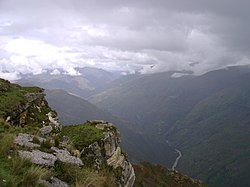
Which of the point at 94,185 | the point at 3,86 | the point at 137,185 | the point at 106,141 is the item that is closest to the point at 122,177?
the point at 106,141

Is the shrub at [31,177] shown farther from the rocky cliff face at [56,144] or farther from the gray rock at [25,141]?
the gray rock at [25,141]

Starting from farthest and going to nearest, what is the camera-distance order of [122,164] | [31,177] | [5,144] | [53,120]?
[122,164]
[53,120]
[5,144]
[31,177]

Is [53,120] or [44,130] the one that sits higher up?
[44,130]

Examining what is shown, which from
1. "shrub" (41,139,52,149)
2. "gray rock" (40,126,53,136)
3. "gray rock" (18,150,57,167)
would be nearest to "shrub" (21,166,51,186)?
"gray rock" (18,150,57,167)

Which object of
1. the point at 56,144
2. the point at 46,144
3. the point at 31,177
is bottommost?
the point at 56,144

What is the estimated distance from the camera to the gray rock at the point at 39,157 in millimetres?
14906

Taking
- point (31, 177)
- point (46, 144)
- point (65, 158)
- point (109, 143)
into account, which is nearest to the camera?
point (31, 177)

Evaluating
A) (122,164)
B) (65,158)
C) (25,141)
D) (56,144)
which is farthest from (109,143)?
(65,158)

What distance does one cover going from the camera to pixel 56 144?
67.6ft

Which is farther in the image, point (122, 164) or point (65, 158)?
point (122, 164)

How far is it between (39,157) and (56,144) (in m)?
4.83

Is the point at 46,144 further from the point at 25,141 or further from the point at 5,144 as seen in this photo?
the point at 5,144

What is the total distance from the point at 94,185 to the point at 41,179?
273 centimetres

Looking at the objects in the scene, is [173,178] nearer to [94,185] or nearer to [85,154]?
[85,154]
